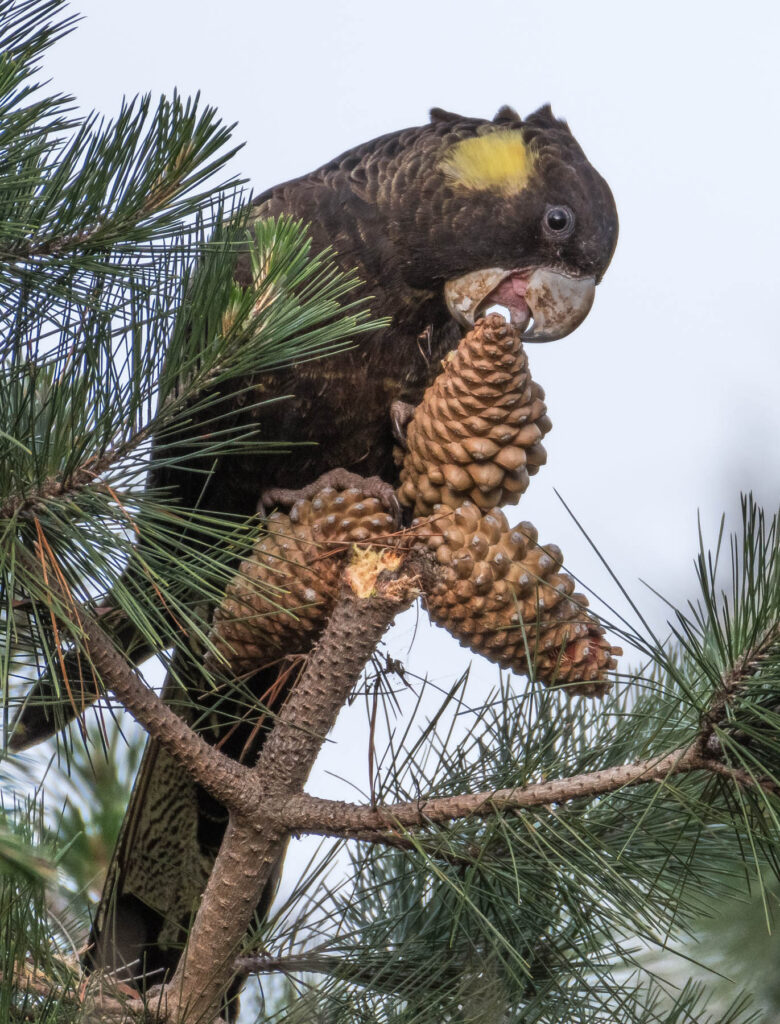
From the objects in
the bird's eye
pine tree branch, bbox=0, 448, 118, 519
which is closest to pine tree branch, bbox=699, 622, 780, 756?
pine tree branch, bbox=0, 448, 118, 519

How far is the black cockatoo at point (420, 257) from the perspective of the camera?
6.56 feet

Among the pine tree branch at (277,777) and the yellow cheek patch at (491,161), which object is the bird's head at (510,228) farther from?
the pine tree branch at (277,777)

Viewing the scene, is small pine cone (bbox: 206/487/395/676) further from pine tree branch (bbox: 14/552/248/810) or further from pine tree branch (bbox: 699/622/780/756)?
pine tree branch (bbox: 699/622/780/756)

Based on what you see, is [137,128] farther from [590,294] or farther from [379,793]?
[590,294]

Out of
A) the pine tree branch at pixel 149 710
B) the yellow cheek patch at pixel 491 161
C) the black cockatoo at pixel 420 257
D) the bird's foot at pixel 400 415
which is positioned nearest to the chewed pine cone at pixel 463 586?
the pine tree branch at pixel 149 710

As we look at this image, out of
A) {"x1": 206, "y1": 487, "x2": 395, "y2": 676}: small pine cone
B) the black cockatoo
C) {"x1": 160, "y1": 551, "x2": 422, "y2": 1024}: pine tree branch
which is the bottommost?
{"x1": 160, "y1": 551, "x2": 422, "y2": 1024}: pine tree branch

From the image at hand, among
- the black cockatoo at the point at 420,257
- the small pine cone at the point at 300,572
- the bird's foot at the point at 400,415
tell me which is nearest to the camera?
the small pine cone at the point at 300,572

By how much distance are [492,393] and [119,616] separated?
0.57m

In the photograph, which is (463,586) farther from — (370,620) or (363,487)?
(363,487)

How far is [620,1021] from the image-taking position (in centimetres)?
130

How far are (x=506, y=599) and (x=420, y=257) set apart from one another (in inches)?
40.8

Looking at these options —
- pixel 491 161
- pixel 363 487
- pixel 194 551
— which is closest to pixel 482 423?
pixel 363 487

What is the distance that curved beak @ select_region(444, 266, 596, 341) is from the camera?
6.84ft

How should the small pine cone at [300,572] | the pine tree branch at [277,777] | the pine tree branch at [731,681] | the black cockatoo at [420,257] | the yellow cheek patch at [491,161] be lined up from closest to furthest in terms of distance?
the pine tree branch at [731,681]
the pine tree branch at [277,777]
the small pine cone at [300,572]
the black cockatoo at [420,257]
the yellow cheek patch at [491,161]
